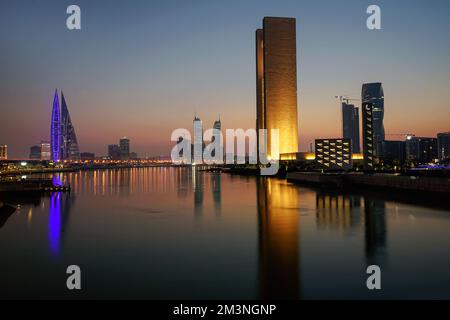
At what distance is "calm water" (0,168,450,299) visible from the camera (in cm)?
1032

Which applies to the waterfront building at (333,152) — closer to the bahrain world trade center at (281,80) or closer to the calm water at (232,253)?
the bahrain world trade center at (281,80)

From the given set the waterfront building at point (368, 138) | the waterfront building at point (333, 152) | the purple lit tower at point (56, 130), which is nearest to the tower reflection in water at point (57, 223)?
the waterfront building at point (368, 138)

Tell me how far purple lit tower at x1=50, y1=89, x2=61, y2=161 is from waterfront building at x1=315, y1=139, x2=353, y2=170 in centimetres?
11642

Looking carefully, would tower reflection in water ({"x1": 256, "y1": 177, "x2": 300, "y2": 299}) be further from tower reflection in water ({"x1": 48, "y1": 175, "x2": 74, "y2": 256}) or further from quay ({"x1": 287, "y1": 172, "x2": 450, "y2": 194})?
quay ({"x1": 287, "y1": 172, "x2": 450, "y2": 194})

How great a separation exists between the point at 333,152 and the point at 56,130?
12234cm

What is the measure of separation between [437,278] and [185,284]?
6.48 m

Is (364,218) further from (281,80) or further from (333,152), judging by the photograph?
(281,80)

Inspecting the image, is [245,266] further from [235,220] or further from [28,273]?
[235,220]

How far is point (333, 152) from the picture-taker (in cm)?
10225

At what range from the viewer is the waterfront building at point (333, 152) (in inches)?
3989
